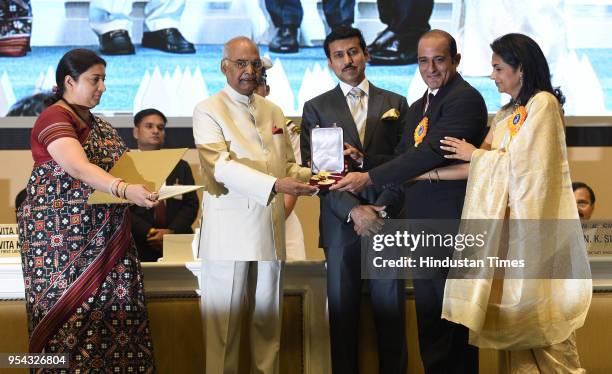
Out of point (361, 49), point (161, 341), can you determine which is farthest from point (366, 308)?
point (361, 49)

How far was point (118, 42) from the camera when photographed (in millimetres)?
6082

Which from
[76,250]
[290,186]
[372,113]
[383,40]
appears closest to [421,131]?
[372,113]

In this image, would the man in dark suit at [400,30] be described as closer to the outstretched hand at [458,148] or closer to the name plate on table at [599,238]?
the name plate on table at [599,238]

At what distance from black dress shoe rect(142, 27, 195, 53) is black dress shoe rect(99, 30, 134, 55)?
11 centimetres

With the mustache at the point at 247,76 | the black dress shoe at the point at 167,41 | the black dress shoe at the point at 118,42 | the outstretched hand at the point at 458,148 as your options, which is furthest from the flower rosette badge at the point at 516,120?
the black dress shoe at the point at 118,42

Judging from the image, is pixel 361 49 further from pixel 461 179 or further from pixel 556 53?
pixel 556 53

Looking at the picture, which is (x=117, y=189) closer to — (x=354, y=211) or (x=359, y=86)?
A: (x=354, y=211)

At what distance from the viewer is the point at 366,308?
387 cm

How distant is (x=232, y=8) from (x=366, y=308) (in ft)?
9.67

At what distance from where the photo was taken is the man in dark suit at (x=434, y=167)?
3.48 m

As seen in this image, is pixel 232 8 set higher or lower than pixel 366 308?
higher

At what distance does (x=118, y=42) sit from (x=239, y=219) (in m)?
2.90

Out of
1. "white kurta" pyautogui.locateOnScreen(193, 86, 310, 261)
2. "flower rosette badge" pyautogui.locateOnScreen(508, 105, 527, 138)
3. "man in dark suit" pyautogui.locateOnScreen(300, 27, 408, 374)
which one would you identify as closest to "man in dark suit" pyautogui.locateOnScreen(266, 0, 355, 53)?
"man in dark suit" pyautogui.locateOnScreen(300, 27, 408, 374)

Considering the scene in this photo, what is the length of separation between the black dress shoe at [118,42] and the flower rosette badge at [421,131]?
3056 millimetres
